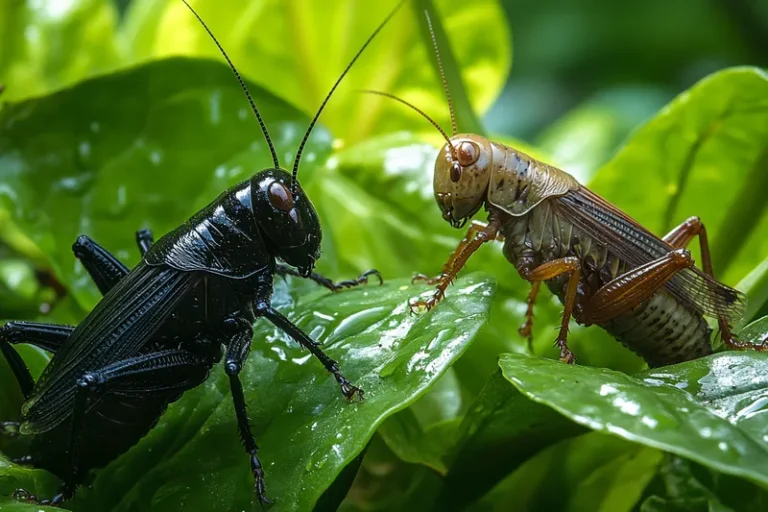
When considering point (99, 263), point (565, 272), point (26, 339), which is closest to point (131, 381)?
point (26, 339)

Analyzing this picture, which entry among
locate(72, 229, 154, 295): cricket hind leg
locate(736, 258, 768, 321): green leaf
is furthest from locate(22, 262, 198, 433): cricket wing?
locate(736, 258, 768, 321): green leaf

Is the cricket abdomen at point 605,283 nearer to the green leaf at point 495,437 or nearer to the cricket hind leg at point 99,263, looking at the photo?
the green leaf at point 495,437

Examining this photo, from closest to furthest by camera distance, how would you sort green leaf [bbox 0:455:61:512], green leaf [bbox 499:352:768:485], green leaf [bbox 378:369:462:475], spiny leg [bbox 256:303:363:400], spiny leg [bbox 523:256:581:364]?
1. green leaf [bbox 499:352:768:485]
2. green leaf [bbox 0:455:61:512]
3. spiny leg [bbox 256:303:363:400]
4. green leaf [bbox 378:369:462:475]
5. spiny leg [bbox 523:256:581:364]

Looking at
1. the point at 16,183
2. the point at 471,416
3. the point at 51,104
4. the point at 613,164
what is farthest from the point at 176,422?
the point at 613,164

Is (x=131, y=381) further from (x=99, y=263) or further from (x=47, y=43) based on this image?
(x=47, y=43)


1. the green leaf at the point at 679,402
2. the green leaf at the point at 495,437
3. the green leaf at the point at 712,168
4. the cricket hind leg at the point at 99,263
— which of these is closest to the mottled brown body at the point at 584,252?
the green leaf at the point at 712,168

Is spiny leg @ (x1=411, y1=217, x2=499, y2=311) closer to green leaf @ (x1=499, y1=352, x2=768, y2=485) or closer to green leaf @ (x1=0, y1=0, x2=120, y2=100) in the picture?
green leaf @ (x1=499, y1=352, x2=768, y2=485)
